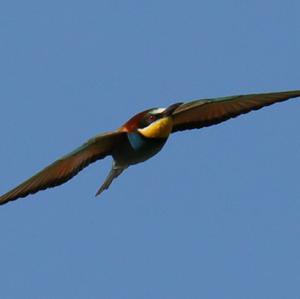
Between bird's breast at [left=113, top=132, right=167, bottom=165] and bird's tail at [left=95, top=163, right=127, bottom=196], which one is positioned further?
bird's tail at [left=95, top=163, right=127, bottom=196]

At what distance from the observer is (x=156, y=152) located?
8.27 meters

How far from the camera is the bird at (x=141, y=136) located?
322 inches

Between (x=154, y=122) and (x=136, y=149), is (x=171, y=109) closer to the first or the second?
(x=154, y=122)

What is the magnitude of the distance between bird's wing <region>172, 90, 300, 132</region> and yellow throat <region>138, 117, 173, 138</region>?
433mm

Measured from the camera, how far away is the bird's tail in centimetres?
855

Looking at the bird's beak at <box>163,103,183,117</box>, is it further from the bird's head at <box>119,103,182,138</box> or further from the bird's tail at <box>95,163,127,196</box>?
the bird's tail at <box>95,163,127,196</box>

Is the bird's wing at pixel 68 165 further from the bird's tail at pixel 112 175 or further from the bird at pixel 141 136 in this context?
the bird's tail at pixel 112 175

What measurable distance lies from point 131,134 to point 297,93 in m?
1.28

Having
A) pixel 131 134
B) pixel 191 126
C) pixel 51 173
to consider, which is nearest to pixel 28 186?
pixel 51 173

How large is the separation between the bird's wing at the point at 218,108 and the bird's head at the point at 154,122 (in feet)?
1.35

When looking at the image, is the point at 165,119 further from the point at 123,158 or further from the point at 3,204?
the point at 3,204

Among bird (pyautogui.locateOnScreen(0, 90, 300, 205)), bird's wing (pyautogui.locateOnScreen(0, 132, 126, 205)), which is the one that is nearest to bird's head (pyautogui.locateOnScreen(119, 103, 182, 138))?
bird (pyautogui.locateOnScreen(0, 90, 300, 205))

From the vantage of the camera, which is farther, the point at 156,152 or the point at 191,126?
the point at 191,126

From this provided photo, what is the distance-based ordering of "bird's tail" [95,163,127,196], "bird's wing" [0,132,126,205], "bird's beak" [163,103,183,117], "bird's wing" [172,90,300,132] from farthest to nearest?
"bird's wing" [172,90,300,132], "bird's tail" [95,163,127,196], "bird's wing" [0,132,126,205], "bird's beak" [163,103,183,117]
